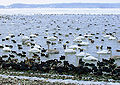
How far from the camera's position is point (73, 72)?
13508 millimetres

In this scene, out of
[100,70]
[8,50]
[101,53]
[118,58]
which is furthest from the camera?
[8,50]

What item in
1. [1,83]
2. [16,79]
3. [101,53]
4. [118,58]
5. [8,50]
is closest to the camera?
[1,83]

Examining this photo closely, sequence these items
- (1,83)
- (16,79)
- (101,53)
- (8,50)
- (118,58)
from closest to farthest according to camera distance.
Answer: (1,83) < (16,79) < (118,58) < (101,53) < (8,50)

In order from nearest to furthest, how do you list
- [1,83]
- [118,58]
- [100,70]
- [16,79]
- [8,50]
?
1. [1,83]
2. [16,79]
3. [100,70]
4. [118,58]
5. [8,50]

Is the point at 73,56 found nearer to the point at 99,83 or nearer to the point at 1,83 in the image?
the point at 99,83

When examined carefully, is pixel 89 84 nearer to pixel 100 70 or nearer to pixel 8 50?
pixel 100 70

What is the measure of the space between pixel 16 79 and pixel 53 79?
5.38 ft

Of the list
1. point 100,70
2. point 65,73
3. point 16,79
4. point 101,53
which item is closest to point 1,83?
point 16,79

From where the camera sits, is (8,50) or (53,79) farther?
(8,50)

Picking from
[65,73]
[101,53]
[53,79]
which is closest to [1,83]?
[53,79]

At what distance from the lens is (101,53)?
59.5 feet

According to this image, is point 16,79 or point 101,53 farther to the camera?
point 101,53

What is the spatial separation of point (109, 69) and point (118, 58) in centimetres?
333

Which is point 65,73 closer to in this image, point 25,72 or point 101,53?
point 25,72
